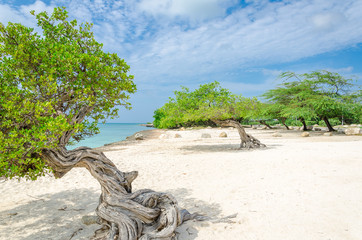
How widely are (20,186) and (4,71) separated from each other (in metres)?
6.93

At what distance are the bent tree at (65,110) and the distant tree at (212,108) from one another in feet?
33.5

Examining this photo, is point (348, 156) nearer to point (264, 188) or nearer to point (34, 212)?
point (264, 188)

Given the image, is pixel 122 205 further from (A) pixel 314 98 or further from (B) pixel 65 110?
(A) pixel 314 98

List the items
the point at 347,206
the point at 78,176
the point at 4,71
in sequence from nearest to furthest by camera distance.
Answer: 1. the point at 4,71
2. the point at 347,206
3. the point at 78,176

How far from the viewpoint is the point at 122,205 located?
4785 mm

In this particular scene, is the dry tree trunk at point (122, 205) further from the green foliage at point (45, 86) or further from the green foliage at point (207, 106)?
the green foliage at point (207, 106)

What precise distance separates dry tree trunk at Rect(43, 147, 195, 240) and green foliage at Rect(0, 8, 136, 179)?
0.43 meters

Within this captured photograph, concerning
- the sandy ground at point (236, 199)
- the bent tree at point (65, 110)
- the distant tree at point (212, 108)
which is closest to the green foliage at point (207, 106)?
the distant tree at point (212, 108)

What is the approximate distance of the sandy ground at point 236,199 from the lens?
479 centimetres

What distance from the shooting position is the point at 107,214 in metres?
4.81

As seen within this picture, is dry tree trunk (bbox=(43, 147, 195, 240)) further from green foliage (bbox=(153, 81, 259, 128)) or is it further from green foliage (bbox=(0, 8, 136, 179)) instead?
green foliage (bbox=(153, 81, 259, 128))

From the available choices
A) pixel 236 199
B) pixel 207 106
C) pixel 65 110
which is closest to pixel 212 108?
pixel 207 106

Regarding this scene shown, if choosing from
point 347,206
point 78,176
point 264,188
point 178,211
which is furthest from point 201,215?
point 78,176

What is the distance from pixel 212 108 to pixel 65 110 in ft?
37.2
